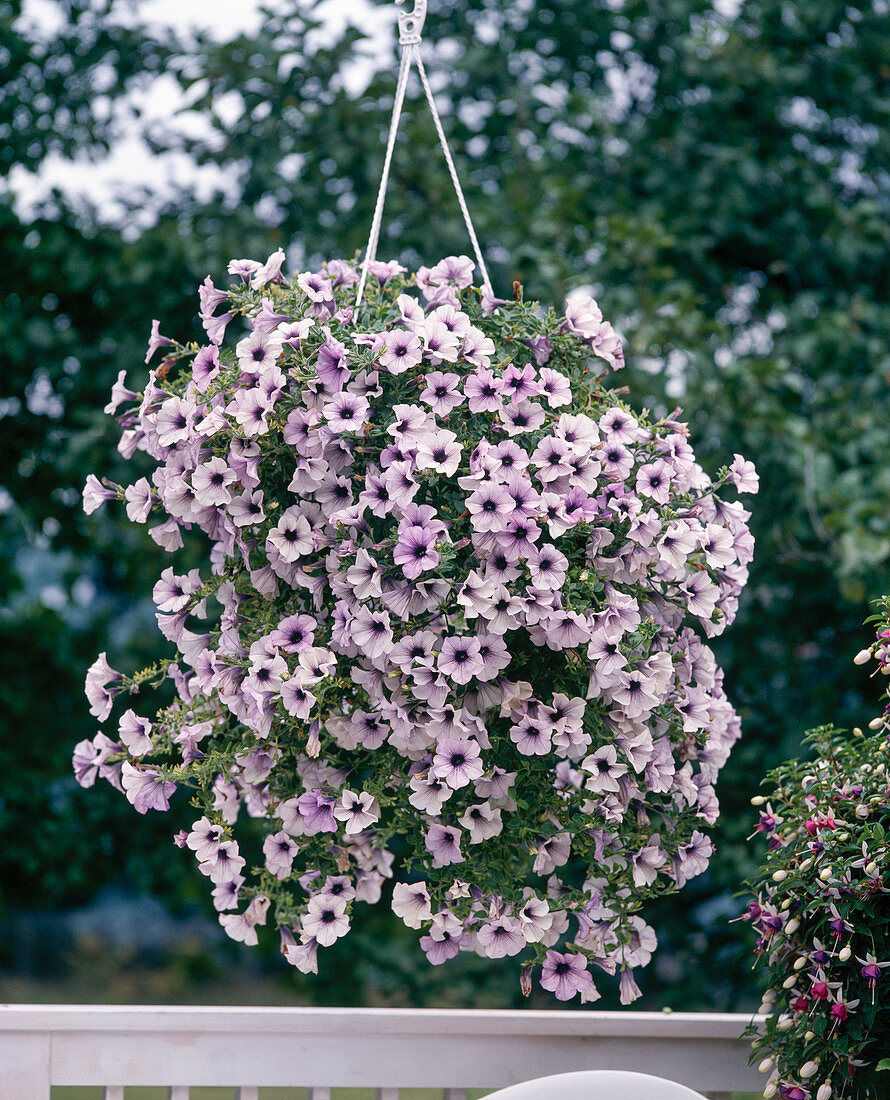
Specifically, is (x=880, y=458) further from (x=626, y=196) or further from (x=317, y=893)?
(x=317, y=893)

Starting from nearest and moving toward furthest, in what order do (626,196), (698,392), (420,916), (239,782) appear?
(420,916) → (239,782) → (698,392) → (626,196)

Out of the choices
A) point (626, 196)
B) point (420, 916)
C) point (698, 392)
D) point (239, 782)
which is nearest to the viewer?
point (420, 916)

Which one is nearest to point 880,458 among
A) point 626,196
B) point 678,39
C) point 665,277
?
point 665,277

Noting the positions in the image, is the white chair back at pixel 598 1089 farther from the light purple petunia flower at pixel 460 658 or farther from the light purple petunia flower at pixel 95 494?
the light purple petunia flower at pixel 95 494

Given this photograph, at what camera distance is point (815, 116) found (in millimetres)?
2250

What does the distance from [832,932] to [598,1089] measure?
263 millimetres

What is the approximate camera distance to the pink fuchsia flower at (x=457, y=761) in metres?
0.84

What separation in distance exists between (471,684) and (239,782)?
30cm

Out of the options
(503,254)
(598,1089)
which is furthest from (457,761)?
(503,254)

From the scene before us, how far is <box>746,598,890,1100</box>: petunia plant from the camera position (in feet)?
2.93

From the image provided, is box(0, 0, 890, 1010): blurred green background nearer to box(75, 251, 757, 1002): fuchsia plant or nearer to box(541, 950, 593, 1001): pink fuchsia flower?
box(75, 251, 757, 1002): fuchsia plant

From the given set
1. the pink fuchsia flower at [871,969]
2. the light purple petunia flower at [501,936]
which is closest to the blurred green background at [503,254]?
the pink fuchsia flower at [871,969]

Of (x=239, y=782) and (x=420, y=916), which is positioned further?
(x=239, y=782)

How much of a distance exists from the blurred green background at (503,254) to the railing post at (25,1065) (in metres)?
1.03
